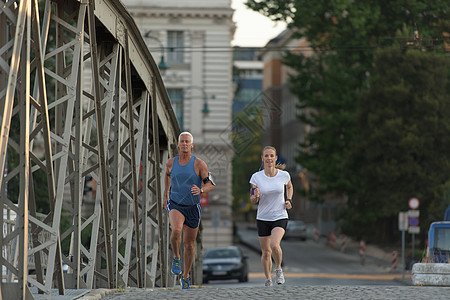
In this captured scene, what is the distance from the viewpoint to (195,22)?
66.1m

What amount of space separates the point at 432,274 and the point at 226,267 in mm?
20333

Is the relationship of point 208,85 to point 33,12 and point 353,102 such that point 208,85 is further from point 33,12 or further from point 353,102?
point 33,12

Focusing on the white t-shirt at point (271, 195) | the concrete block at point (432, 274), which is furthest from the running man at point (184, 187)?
the concrete block at point (432, 274)

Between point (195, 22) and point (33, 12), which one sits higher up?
point (195, 22)

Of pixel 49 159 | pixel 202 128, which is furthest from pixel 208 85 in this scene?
pixel 49 159

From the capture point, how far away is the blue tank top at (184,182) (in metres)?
12.7

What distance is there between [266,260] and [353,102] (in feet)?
124

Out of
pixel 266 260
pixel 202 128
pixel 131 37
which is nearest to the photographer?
pixel 266 260

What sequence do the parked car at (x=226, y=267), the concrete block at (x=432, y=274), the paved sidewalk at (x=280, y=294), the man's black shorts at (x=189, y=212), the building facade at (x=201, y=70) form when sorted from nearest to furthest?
1. the paved sidewalk at (x=280, y=294)
2. the man's black shorts at (x=189, y=212)
3. the concrete block at (x=432, y=274)
4. the parked car at (x=226, y=267)
5. the building facade at (x=201, y=70)

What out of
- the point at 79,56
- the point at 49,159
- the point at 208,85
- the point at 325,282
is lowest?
the point at 325,282

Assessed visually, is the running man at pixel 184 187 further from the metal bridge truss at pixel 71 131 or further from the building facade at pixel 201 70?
the building facade at pixel 201 70

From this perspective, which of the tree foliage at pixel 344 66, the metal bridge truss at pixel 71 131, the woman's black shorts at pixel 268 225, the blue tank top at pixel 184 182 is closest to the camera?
the metal bridge truss at pixel 71 131

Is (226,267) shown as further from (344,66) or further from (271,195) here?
(271,195)

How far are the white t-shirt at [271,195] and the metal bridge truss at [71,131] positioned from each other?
178 centimetres
